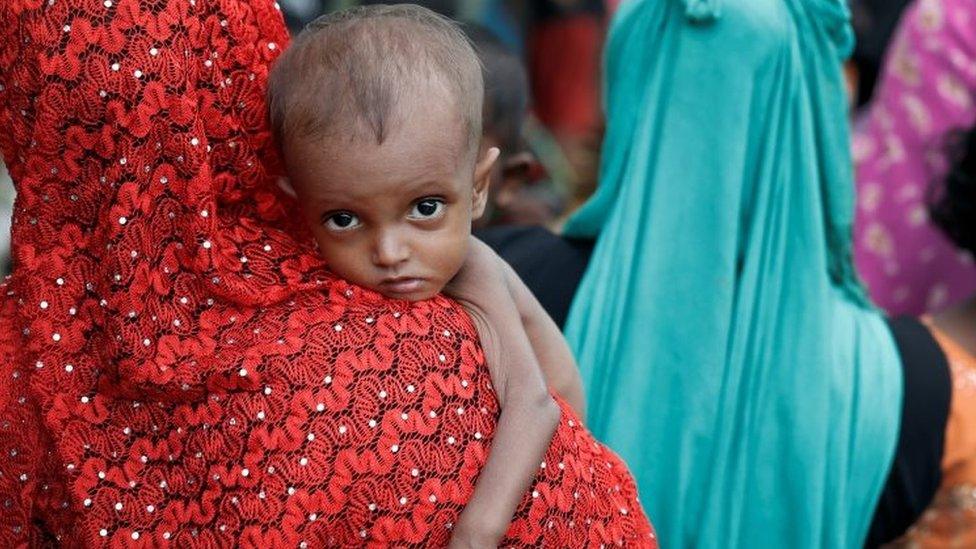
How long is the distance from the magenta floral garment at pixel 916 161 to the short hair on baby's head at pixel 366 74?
7.96ft

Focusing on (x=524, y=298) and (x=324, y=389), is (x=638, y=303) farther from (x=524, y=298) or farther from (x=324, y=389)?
(x=324, y=389)

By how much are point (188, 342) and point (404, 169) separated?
0.36 m

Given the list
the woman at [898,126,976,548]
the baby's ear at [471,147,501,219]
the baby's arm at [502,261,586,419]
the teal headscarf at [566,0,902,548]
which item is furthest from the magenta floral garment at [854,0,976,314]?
the baby's ear at [471,147,501,219]

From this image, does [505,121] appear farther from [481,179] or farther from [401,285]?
[401,285]

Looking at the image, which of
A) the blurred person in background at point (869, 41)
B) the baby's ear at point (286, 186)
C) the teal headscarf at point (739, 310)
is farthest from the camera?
the blurred person in background at point (869, 41)

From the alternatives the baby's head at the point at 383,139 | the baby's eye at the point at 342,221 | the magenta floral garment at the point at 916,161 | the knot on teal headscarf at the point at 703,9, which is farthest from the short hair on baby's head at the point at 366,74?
the magenta floral garment at the point at 916,161

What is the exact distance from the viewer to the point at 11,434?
1.85 meters

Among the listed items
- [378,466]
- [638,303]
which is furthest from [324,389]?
[638,303]

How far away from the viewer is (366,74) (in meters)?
1.74

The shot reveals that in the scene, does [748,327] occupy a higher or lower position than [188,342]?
lower

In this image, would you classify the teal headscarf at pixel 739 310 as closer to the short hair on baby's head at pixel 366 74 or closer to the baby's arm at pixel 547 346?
the baby's arm at pixel 547 346

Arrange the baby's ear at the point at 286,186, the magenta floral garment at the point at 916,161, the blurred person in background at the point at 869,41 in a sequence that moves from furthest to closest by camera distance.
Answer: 1. the blurred person in background at the point at 869,41
2. the magenta floral garment at the point at 916,161
3. the baby's ear at the point at 286,186

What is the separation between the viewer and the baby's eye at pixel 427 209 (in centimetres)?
181

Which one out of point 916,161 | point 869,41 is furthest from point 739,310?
point 869,41
